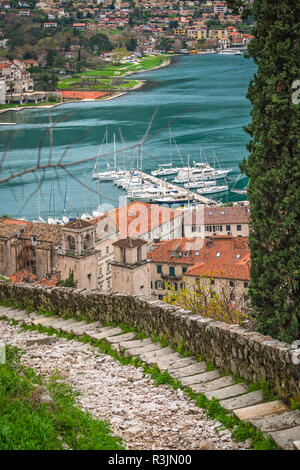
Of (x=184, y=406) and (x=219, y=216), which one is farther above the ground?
(x=184, y=406)

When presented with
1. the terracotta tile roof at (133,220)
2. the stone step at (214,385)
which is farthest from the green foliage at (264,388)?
the terracotta tile roof at (133,220)

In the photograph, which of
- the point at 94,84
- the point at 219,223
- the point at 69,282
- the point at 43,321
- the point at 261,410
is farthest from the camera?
the point at 94,84

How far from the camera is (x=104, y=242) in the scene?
109 ft

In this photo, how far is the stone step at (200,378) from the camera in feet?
15.8

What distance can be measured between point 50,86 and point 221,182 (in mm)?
46458

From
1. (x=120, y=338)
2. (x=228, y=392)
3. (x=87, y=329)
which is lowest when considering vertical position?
(x=87, y=329)

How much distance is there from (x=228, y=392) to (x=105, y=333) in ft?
7.66

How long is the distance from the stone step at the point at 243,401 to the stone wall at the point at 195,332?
121 millimetres

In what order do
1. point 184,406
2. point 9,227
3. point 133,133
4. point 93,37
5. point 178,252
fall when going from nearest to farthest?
point 184,406
point 178,252
point 9,227
point 133,133
point 93,37

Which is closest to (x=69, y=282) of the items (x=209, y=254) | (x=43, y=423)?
(x=209, y=254)

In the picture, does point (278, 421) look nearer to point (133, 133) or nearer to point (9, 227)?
point (9, 227)

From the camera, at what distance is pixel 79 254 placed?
2291 centimetres

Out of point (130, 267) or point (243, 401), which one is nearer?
point (243, 401)
